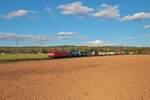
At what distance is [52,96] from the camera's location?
528 inches

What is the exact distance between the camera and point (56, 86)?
53.9 feet

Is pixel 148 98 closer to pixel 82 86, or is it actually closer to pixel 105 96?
pixel 105 96

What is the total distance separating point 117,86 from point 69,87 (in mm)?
2803

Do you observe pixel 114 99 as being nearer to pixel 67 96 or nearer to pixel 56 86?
pixel 67 96

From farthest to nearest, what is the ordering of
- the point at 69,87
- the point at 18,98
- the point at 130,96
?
1. the point at 69,87
2. the point at 130,96
3. the point at 18,98

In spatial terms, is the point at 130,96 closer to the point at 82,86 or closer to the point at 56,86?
the point at 82,86

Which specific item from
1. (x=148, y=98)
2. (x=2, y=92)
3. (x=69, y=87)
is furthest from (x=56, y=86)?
(x=148, y=98)

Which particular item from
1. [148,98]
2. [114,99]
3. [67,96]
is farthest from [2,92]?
[148,98]

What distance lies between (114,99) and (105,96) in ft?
2.11

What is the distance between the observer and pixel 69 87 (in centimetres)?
1612

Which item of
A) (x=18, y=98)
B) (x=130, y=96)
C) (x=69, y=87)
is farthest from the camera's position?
(x=69, y=87)

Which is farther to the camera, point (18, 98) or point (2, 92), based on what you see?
point (2, 92)

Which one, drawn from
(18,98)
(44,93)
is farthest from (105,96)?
(18,98)

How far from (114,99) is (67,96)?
222 cm
